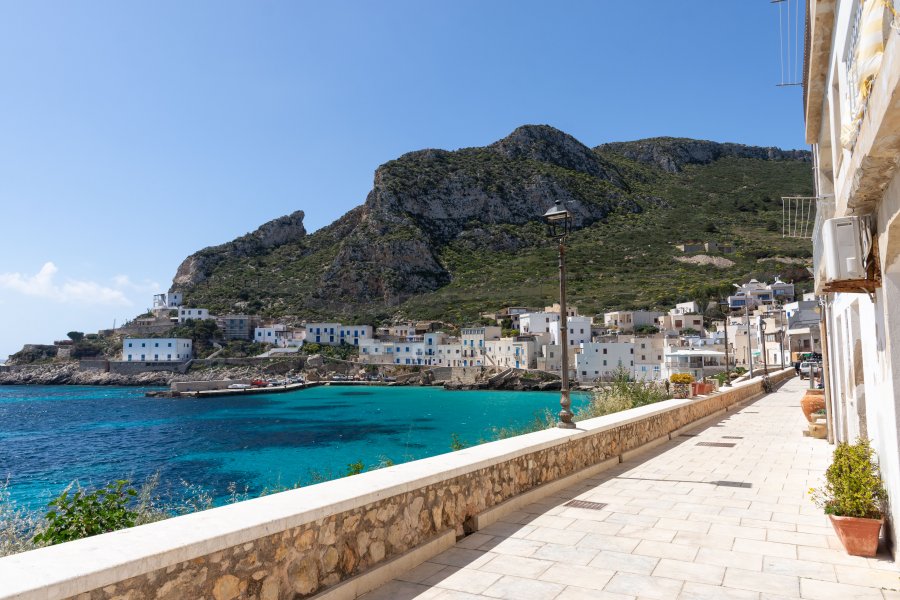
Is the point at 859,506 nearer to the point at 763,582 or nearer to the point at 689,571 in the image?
the point at 763,582

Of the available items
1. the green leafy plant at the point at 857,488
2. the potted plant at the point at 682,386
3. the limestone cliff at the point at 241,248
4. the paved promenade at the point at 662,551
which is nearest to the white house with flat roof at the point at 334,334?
the limestone cliff at the point at 241,248

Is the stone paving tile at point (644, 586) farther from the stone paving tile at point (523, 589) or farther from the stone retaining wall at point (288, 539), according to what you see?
the stone retaining wall at point (288, 539)

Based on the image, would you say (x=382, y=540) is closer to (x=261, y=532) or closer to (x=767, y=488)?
(x=261, y=532)

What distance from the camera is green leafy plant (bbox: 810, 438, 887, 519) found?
490 centimetres

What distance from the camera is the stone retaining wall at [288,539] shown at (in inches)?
104

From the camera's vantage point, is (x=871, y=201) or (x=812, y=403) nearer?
(x=871, y=201)

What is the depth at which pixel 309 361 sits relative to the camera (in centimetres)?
9219

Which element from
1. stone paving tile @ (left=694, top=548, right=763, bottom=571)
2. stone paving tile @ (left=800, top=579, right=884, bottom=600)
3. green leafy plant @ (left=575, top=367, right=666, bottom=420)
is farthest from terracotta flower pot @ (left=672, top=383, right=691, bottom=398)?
stone paving tile @ (left=800, top=579, right=884, bottom=600)

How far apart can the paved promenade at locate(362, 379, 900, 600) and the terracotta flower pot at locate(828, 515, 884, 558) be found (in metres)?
0.08

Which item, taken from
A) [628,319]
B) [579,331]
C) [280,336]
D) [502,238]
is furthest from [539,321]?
[280,336]

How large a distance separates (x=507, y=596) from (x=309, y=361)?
91.8m

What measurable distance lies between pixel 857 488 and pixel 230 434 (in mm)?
44679

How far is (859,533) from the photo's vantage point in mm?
4898

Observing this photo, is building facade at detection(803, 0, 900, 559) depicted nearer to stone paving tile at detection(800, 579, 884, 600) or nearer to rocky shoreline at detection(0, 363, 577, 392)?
stone paving tile at detection(800, 579, 884, 600)
